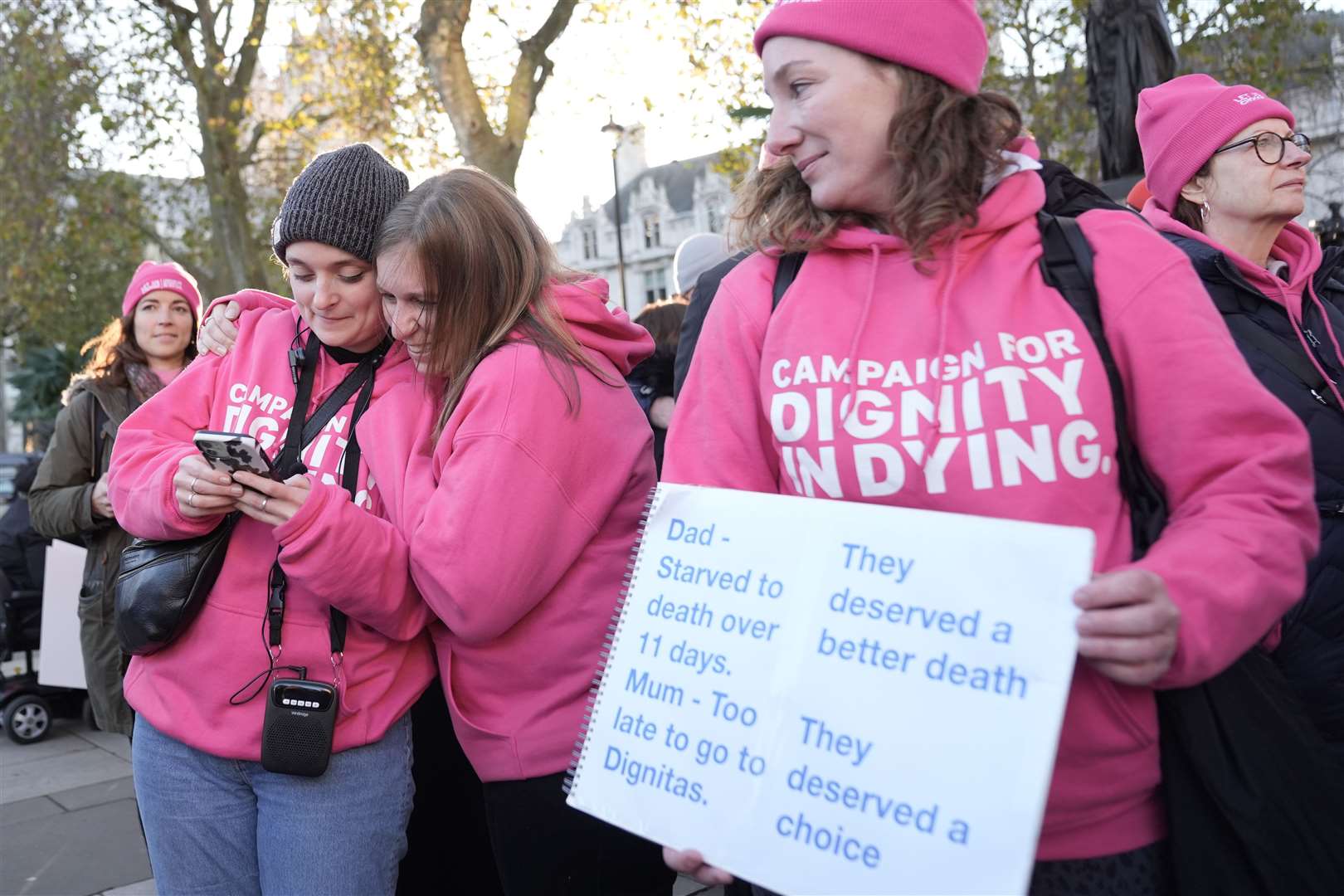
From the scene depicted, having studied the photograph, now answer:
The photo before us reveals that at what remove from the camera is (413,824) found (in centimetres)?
261

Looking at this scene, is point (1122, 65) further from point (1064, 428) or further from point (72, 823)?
point (72, 823)

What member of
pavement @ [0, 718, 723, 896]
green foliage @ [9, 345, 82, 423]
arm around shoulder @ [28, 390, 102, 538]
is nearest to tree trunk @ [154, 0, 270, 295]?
pavement @ [0, 718, 723, 896]

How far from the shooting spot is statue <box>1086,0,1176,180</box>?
5.63 metres

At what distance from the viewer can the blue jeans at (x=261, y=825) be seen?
2.13 meters

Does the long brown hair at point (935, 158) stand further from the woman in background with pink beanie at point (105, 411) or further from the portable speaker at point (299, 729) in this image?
the woman in background with pink beanie at point (105, 411)

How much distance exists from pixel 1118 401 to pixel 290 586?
1548 millimetres

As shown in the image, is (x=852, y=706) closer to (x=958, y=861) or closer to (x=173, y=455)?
(x=958, y=861)

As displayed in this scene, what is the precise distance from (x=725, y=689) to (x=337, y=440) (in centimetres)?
119

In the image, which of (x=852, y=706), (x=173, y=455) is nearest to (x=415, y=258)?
(x=173, y=455)

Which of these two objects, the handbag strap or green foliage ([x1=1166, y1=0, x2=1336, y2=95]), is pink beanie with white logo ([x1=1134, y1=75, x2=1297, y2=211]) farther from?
green foliage ([x1=1166, y1=0, x2=1336, y2=95])

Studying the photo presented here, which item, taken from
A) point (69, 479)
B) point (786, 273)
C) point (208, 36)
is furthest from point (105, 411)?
point (208, 36)

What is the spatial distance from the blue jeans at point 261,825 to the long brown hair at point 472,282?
2.43 ft

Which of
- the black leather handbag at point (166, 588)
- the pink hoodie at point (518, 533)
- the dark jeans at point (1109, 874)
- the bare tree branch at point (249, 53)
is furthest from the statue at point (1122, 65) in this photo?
the bare tree branch at point (249, 53)

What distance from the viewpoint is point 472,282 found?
2211 millimetres
